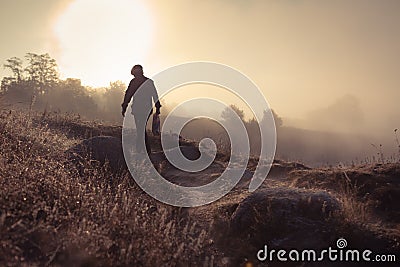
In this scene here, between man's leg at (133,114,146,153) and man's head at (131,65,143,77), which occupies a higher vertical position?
man's head at (131,65,143,77)

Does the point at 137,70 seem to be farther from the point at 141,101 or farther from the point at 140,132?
the point at 140,132

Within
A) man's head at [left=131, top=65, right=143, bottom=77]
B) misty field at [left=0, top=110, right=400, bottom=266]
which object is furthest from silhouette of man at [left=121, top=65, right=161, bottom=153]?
misty field at [left=0, top=110, right=400, bottom=266]

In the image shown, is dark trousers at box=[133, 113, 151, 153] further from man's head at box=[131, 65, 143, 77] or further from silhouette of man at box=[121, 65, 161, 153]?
man's head at box=[131, 65, 143, 77]

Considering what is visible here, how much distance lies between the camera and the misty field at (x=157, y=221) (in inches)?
137

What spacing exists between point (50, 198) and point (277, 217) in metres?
3.06

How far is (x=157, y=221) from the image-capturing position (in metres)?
4.46

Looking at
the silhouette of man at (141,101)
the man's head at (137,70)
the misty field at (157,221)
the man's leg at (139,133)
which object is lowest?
the misty field at (157,221)

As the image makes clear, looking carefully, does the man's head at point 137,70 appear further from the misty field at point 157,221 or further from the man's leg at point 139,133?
the misty field at point 157,221

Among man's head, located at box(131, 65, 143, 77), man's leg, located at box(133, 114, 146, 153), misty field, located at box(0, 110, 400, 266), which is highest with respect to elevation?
man's head, located at box(131, 65, 143, 77)

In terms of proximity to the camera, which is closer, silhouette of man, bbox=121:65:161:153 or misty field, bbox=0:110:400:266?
misty field, bbox=0:110:400:266

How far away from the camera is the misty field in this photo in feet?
11.4

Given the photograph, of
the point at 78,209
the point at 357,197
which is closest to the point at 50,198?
the point at 78,209

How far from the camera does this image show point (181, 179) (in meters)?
8.77

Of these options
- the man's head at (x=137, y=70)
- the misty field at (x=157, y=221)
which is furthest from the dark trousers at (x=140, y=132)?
the misty field at (x=157, y=221)
